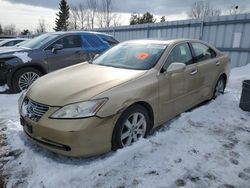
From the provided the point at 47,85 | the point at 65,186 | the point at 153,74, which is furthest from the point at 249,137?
the point at 47,85

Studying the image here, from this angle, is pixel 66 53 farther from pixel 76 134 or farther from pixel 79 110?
pixel 76 134

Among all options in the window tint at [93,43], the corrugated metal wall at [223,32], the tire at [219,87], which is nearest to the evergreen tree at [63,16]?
→ the corrugated metal wall at [223,32]

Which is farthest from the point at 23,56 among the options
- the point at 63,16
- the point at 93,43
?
the point at 63,16

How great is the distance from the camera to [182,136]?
12.9 ft

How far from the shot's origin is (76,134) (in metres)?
A: 2.85

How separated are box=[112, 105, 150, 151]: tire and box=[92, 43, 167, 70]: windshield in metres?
0.73

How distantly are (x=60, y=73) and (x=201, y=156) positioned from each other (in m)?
2.44

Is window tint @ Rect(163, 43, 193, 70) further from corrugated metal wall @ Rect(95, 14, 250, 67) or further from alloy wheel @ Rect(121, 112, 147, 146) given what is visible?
corrugated metal wall @ Rect(95, 14, 250, 67)

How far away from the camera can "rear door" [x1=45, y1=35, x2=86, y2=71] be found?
683cm

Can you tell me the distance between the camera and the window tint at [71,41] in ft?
23.6

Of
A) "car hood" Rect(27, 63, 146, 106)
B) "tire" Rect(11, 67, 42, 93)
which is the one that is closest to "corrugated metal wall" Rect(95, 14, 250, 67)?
"tire" Rect(11, 67, 42, 93)

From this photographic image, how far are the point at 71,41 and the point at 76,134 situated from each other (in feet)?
16.5

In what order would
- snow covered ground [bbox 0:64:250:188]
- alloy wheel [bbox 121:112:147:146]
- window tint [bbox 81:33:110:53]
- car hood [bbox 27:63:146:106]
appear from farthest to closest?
window tint [bbox 81:33:110:53] → alloy wheel [bbox 121:112:147:146] → car hood [bbox 27:63:146:106] → snow covered ground [bbox 0:64:250:188]

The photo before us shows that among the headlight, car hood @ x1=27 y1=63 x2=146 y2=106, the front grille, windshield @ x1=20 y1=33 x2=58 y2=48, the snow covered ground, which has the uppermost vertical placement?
windshield @ x1=20 y1=33 x2=58 y2=48
